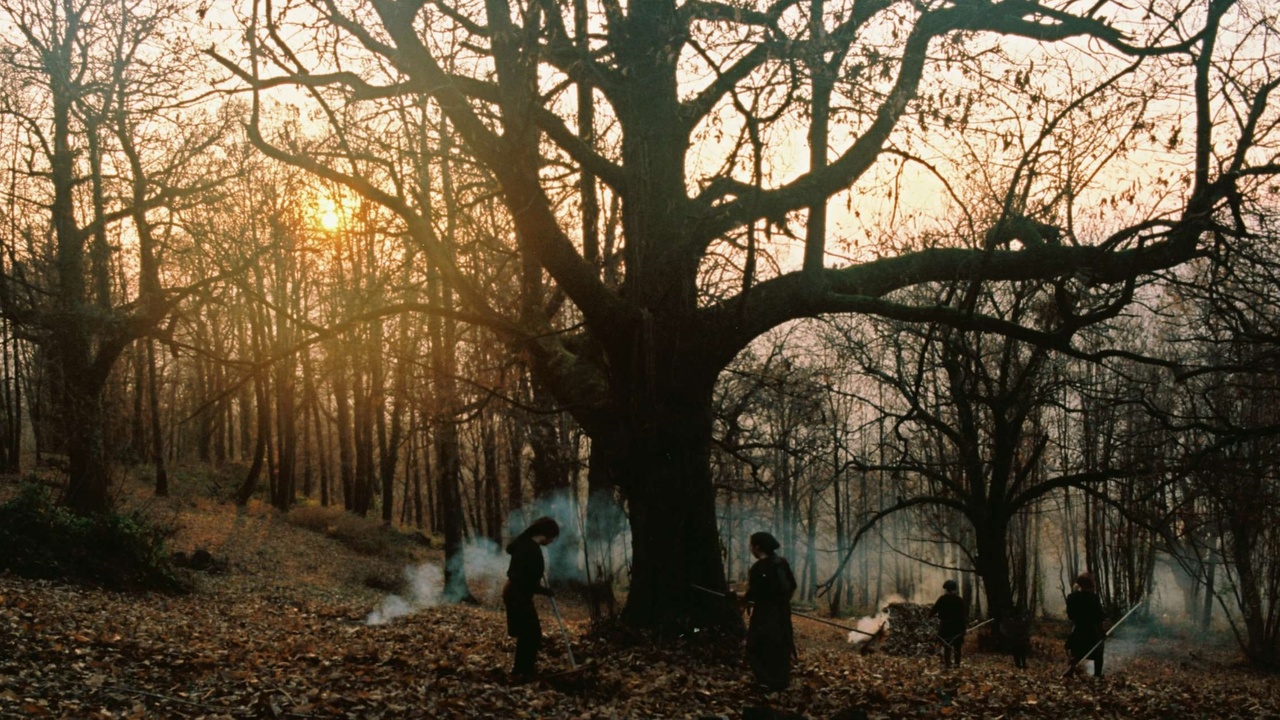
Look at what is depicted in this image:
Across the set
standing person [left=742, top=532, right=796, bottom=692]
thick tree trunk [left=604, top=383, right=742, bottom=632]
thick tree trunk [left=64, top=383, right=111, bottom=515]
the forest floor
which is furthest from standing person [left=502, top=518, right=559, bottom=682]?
thick tree trunk [left=64, top=383, right=111, bottom=515]

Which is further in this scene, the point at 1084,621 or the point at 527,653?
the point at 1084,621

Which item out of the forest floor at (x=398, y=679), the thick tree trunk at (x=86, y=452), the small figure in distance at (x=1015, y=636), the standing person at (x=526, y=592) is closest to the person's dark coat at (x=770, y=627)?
the forest floor at (x=398, y=679)

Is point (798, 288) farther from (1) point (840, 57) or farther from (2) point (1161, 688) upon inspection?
(2) point (1161, 688)

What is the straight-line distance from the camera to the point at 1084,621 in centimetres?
1570

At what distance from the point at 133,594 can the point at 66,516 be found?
6.14 ft

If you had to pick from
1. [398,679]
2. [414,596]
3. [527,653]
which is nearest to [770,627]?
[527,653]

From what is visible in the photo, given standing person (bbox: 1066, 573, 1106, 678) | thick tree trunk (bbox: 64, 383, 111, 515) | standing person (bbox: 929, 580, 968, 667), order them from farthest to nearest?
thick tree trunk (bbox: 64, 383, 111, 515) < standing person (bbox: 929, 580, 968, 667) < standing person (bbox: 1066, 573, 1106, 678)

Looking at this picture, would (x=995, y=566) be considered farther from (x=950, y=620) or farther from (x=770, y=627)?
(x=770, y=627)

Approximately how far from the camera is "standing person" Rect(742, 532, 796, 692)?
1060 centimetres

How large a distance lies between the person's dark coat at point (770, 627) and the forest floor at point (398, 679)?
218 millimetres

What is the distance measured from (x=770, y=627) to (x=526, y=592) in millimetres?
2503

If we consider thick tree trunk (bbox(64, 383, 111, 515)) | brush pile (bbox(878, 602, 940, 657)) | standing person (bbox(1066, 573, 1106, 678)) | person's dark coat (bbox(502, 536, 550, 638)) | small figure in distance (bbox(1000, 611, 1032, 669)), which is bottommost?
brush pile (bbox(878, 602, 940, 657))

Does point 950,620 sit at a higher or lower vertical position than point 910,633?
higher

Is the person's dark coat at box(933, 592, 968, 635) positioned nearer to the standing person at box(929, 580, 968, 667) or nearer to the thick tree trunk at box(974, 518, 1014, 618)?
the standing person at box(929, 580, 968, 667)
